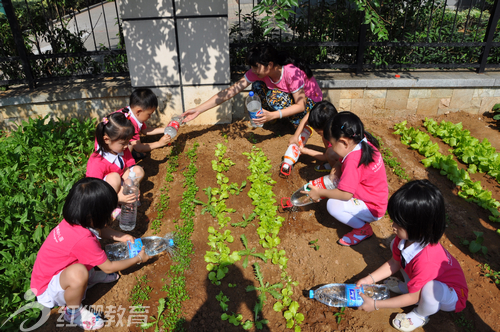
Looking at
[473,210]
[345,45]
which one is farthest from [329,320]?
[345,45]

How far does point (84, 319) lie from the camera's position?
103 inches

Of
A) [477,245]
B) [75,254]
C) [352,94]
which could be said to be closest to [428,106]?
[352,94]

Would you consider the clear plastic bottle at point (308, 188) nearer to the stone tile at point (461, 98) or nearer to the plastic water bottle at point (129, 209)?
the plastic water bottle at point (129, 209)

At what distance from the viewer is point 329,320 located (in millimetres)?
2688

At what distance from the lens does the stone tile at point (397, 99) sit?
17.3 feet

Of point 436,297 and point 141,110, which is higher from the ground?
point 141,110

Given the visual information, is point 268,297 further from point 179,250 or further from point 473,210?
point 473,210

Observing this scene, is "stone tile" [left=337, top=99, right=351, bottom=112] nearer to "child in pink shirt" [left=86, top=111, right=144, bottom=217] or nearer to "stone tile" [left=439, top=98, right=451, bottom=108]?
"stone tile" [left=439, top=98, right=451, bottom=108]

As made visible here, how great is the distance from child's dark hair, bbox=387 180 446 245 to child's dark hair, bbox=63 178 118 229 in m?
2.03

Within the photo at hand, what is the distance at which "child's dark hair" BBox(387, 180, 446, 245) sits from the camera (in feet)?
7.39

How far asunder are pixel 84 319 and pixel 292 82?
326 cm

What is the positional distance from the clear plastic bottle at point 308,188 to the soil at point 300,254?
11cm

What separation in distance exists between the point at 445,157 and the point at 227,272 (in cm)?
321
